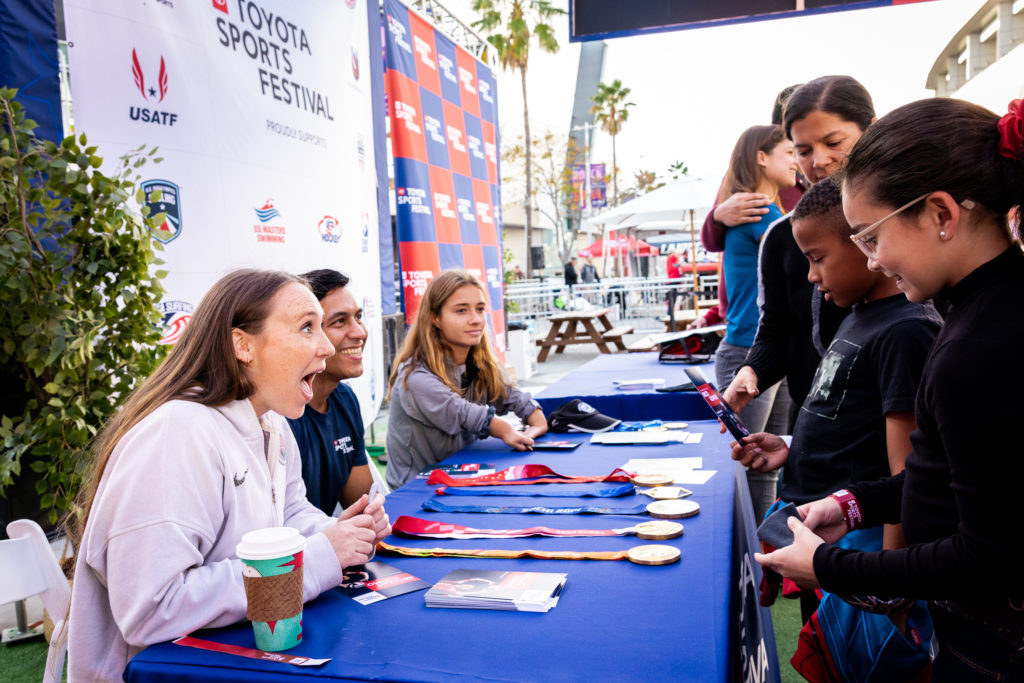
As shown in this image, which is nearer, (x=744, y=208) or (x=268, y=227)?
(x=744, y=208)

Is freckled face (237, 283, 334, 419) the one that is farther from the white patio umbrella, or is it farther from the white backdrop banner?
the white patio umbrella

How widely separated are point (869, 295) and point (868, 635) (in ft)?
2.47

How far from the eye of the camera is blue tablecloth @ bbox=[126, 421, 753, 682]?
3.67 feet

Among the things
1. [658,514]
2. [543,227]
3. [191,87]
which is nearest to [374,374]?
[191,87]

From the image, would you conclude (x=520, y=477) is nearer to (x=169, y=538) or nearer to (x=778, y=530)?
(x=778, y=530)

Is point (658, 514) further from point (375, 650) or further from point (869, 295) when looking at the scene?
point (375, 650)

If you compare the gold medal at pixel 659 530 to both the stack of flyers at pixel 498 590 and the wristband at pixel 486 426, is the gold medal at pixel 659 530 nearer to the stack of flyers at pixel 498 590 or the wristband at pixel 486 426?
the stack of flyers at pixel 498 590

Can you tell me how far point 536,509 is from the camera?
6.45ft

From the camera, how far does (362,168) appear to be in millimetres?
5648

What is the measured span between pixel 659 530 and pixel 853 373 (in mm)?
560

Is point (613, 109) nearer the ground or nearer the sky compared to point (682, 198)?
nearer the sky

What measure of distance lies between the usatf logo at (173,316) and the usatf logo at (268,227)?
0.72 metres

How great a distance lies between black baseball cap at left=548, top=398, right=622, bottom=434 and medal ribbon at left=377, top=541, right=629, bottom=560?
1.46 metres

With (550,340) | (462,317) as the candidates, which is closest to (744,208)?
(462,317)
